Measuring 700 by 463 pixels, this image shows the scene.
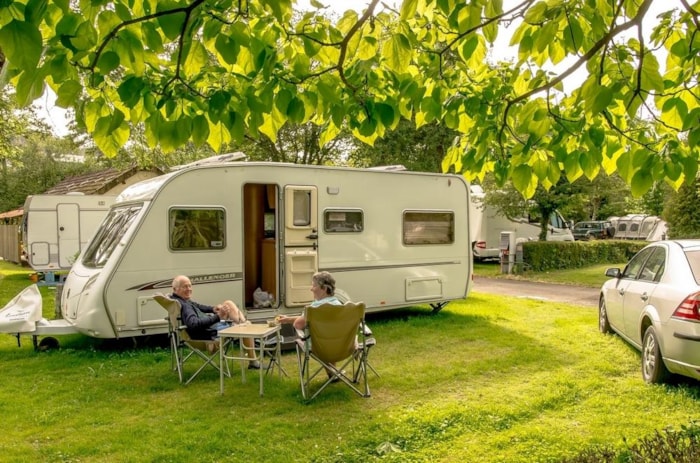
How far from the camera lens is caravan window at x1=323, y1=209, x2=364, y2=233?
8.45 meters

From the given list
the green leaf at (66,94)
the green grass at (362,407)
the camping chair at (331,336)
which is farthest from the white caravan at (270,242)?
the green leaf at (66,94)

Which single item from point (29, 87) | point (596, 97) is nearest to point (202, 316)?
point (29, 87)

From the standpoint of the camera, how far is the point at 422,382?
594 centimetres

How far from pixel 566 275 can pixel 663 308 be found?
1128cm

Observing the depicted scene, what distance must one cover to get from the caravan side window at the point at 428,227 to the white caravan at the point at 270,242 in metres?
0.02

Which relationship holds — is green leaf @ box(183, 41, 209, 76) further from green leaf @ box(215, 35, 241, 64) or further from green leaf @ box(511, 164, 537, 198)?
green leaf @ box(511, 164, 537, 198)

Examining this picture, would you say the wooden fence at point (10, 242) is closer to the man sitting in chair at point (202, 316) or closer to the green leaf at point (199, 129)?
the man sitting in chair at point (202, 316)

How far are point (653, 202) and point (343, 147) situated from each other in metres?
17.5

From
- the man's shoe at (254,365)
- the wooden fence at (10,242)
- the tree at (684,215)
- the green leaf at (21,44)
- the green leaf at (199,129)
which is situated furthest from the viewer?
the wooden fence at (10,242)

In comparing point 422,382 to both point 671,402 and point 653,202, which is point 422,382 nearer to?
point 671,402

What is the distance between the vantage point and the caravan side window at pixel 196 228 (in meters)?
7.32

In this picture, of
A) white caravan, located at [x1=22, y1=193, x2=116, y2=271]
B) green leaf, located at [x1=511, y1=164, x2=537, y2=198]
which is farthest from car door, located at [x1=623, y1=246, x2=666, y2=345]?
white caravan, located at [x1=22, y1=193, x2=116, y2=271]

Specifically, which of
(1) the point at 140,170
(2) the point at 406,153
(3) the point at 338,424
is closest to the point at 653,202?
(2) the point at 406,153

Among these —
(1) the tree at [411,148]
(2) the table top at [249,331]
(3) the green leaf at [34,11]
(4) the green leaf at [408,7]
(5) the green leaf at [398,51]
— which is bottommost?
(2) the table top at [249,331]
